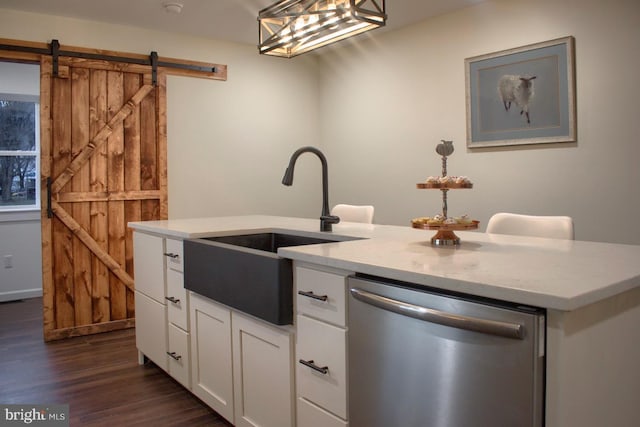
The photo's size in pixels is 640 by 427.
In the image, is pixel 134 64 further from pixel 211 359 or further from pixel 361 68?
pixel 211 359

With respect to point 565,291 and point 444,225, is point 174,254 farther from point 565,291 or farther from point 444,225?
point 565,291

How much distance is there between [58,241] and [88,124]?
90 cm

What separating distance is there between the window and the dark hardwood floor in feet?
5.73

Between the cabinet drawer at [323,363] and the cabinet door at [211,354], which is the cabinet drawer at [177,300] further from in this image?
the cabinet drawer at [323,363]

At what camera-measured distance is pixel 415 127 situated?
414cm

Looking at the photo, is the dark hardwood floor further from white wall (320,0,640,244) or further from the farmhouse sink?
white wall (320,0,640,244)

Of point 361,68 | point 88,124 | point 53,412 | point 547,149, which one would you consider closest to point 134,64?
point 88,124

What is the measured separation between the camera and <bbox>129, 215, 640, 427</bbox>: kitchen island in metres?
1.02

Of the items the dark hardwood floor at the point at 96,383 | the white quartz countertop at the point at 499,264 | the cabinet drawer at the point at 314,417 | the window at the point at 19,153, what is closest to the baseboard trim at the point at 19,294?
the window at the point at 19,153

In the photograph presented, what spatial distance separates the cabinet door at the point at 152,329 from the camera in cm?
275

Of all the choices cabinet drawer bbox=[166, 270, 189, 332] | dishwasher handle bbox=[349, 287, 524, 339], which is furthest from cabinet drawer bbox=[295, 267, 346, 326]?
cabinet drawer bbox=[166, 270, 189, 332]

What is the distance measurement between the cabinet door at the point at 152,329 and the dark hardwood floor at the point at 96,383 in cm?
13

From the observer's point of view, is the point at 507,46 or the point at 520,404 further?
the point at 507,46

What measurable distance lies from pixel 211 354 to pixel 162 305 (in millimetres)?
604
